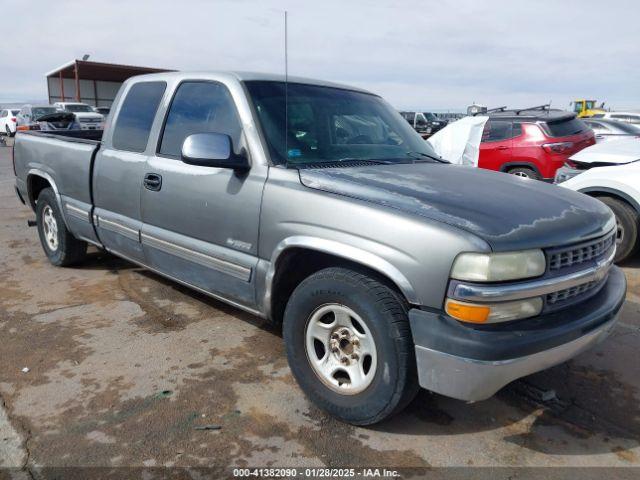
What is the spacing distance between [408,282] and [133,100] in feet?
9.61

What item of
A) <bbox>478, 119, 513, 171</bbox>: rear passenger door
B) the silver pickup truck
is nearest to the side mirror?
the silver pickup truck

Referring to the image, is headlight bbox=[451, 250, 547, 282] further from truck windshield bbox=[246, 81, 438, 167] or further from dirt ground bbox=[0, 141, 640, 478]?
truck windshield bbox=[246, 81, 438, 167]

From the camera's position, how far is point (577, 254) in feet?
8.37

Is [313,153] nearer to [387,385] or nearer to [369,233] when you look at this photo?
[369,233]

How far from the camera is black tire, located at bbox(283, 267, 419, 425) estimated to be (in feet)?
7.95

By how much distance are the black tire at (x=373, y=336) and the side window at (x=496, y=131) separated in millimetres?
8332

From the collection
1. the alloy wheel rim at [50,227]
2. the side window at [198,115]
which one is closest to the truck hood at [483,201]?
the side window at [198,115]

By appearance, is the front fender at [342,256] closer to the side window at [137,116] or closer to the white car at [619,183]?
the side window at [137,116]

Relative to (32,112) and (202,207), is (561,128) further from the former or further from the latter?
(32,112)

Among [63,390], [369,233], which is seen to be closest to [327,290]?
[369,233]

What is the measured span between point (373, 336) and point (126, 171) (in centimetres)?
246

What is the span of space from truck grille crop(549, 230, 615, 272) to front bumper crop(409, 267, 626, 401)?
0.24 metres

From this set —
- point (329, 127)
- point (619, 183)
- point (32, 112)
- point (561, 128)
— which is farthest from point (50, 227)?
point (32, 112)

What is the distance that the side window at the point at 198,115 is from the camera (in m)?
3.36
